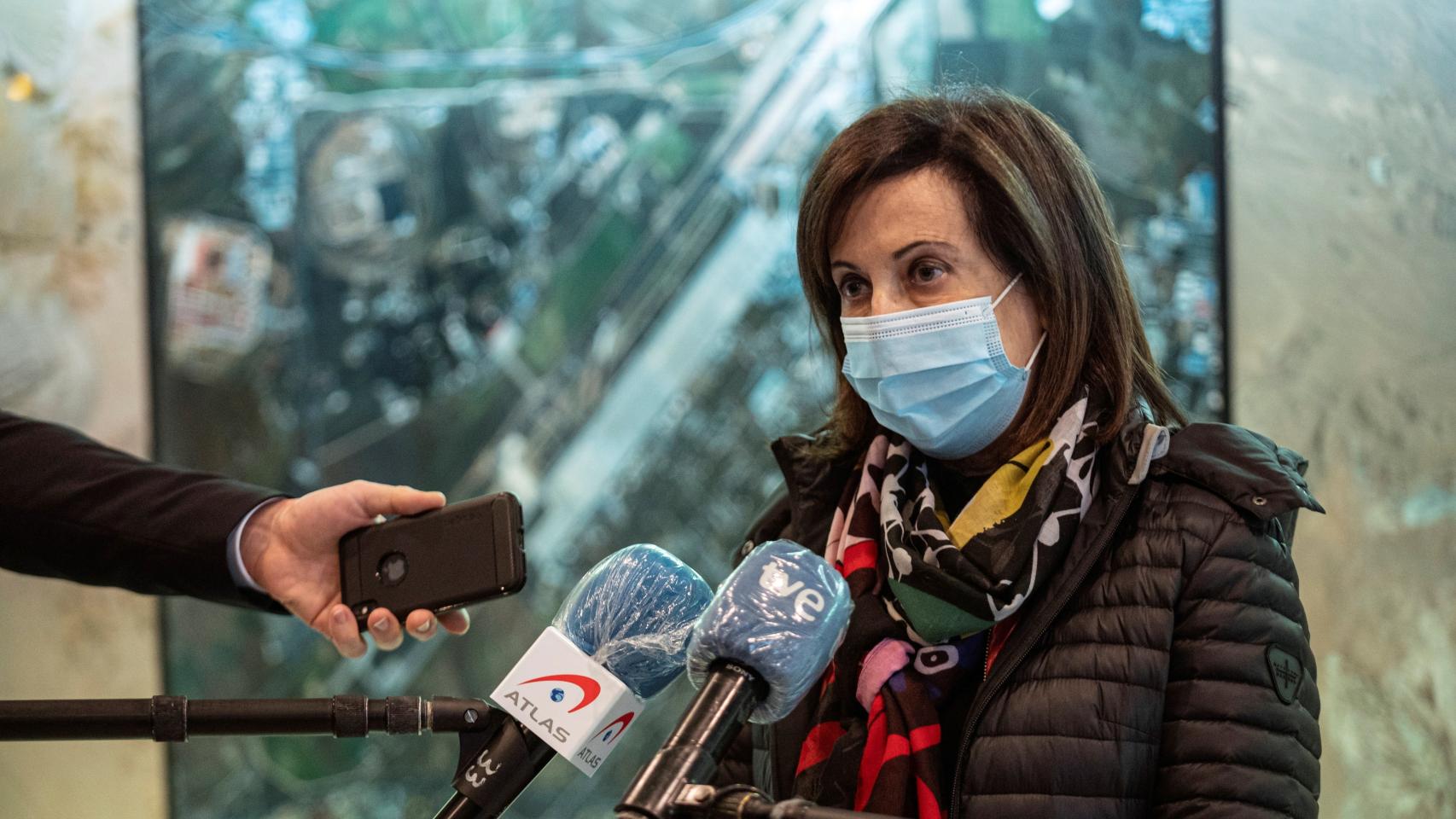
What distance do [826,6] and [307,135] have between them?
1.41 meters

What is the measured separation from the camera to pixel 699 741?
94 cm

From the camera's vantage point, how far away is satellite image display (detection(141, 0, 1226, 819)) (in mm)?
3305

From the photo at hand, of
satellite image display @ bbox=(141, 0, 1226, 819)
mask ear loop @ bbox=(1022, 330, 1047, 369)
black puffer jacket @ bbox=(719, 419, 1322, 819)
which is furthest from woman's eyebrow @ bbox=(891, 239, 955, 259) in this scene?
satellite image display @ bbox=(141, 0, 1226, 819)

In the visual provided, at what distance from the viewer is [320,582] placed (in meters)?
1.67

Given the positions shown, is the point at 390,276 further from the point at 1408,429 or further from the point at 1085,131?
the point at 1408,429

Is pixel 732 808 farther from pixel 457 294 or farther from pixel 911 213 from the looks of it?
pixel 457 294

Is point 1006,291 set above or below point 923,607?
above


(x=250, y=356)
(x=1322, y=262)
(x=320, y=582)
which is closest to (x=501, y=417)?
(x=250, y=356)

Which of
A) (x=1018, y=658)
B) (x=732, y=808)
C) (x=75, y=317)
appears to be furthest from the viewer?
(x=75, y=317)

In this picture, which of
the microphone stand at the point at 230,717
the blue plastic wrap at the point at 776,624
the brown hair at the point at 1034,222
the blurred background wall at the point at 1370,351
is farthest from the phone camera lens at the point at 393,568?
the blurred background wall at the point at 1370,351

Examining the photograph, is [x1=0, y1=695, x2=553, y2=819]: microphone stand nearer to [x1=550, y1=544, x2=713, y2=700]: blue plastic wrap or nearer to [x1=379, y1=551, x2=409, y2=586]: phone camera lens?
[x1=550, y1=544, x2=713, y2=700]: blue plastic wrap

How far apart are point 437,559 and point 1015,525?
2.29 feet

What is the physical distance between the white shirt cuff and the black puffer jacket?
0.94 m

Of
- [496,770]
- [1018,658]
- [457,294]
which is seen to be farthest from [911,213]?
[457,294]
